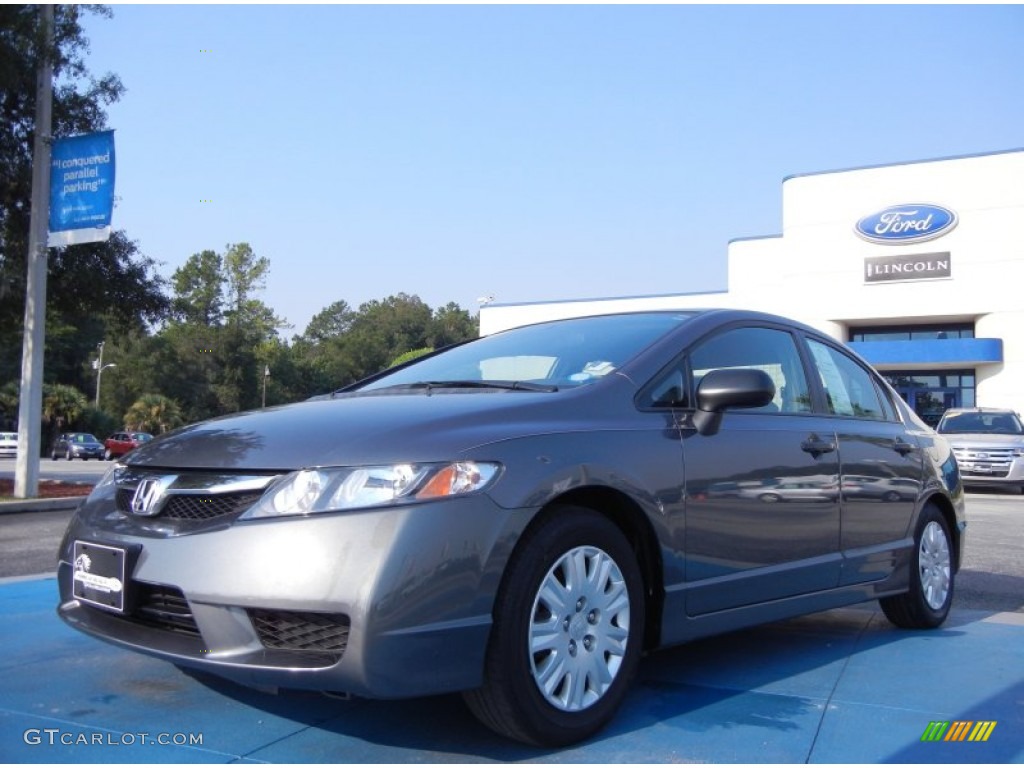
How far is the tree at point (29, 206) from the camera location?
1388 centimetres

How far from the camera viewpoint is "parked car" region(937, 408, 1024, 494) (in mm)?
16781

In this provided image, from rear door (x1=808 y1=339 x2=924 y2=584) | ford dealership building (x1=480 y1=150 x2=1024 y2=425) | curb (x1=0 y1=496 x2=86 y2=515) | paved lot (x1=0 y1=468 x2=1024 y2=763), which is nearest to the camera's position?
paved lot (x1=0 y1=468 x2=1024 y2=763)

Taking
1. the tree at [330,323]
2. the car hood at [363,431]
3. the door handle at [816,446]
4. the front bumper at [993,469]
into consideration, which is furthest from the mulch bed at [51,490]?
the tree at [330,323]

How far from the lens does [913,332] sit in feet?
116

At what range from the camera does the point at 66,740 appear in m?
3.18

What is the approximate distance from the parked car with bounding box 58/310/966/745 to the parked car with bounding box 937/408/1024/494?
14060 mm

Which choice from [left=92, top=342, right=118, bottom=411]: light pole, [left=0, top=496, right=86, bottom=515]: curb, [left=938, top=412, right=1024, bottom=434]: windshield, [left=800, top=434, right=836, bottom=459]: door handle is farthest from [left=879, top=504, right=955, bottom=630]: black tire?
[left=92, top=342, right=118, bottom=411]: light pole

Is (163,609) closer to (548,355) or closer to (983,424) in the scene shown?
(548,355)

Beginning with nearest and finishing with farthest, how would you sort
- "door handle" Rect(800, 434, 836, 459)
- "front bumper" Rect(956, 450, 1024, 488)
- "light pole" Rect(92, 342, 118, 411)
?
"door handle" Rect(800, 434, 836, 459) < "front bumper" Rect(956, 450, 1024, 488) < "light pole" Rect(92, 342, 118, 411)

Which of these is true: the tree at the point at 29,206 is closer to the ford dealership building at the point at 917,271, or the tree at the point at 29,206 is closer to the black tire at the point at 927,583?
the black tire at the point at 927,583

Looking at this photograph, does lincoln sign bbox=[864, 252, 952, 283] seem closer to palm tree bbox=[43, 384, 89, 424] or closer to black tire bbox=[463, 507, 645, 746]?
black tire bbox=[463, 507, 645, 746]

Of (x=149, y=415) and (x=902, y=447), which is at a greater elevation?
(x=149, y=415)

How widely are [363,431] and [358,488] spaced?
0.89 feet

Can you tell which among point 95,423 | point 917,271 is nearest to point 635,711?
point 917,271
